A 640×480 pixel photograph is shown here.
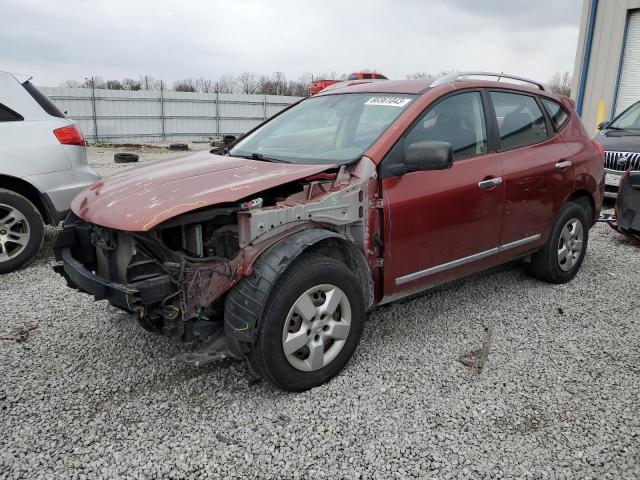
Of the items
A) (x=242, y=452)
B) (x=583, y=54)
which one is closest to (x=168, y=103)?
(x=583, y=54)

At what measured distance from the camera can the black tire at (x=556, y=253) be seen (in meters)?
4.44

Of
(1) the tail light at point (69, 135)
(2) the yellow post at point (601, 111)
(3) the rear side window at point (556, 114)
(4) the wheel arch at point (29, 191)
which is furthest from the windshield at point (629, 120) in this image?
(4) the wheel arch at point (29, 191)

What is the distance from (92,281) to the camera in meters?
2.76

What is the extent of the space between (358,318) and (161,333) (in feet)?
3.68

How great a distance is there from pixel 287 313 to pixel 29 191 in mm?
3676

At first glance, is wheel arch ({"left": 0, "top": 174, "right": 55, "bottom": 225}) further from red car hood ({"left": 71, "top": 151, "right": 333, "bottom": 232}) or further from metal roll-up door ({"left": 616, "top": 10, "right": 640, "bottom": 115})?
metal roll-up door ({"left": 616, "top": 10, "right": 640, "bottom": 115})

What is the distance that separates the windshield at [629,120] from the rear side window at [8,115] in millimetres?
8519

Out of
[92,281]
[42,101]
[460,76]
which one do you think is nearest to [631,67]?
[460,76]

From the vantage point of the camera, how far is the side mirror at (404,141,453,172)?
9.91ft

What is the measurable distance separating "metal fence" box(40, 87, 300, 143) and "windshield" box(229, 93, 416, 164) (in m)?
19.6

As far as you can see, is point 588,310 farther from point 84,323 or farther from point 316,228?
point 84,323

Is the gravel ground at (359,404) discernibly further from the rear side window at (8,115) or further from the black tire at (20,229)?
the rear side window at (8,115)

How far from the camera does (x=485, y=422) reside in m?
2.69

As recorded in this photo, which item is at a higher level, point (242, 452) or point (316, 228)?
point (316, 228)
